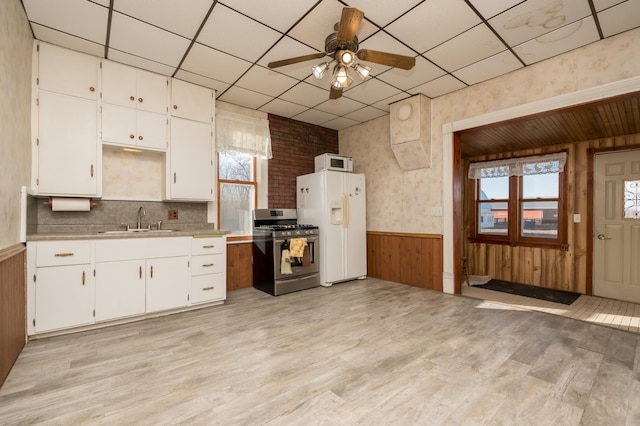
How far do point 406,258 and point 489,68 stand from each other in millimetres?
2828

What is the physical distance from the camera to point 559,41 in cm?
289

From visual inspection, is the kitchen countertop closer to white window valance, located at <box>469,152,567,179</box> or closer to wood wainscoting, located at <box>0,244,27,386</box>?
wood wainscoting, located at <box>0,244,27,386</box>

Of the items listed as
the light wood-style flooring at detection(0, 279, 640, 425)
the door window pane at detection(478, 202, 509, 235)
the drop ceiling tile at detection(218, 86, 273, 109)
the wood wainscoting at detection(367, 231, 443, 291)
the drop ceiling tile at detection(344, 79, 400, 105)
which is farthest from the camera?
the door window pane at detection(478, 202, 509, 235)

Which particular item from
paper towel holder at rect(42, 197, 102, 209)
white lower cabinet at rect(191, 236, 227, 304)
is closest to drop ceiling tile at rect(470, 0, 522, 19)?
white lower cabinet at rect(191, 236, 227, 304)

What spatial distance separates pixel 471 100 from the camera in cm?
389

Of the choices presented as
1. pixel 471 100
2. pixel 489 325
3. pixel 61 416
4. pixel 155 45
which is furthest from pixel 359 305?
pixel 155 45

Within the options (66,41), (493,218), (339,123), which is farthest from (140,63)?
(493,218)

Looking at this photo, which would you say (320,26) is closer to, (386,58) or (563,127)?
(386,58)

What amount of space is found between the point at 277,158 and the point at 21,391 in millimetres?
4003

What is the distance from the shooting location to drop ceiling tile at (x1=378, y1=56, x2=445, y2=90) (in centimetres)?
339

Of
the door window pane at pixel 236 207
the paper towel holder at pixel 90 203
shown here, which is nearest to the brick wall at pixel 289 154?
the door window pane at pixel 236 207

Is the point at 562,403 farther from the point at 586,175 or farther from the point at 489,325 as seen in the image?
the point at 586,175

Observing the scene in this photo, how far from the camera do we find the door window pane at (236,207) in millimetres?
4551

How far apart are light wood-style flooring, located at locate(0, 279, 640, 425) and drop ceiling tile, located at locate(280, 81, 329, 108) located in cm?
292
